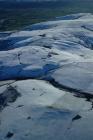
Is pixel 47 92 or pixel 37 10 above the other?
pixel 47 92

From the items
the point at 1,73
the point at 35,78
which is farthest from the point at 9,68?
the point at 35,78

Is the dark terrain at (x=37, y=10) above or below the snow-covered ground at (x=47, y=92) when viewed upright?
below

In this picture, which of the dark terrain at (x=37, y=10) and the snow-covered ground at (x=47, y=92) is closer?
the snow-covered ground at (x=47, y=92)

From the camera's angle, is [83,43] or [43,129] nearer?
[43,129]

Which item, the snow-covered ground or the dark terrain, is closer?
the snow-covered ground

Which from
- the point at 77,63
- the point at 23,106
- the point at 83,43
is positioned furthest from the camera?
the point at 83,43

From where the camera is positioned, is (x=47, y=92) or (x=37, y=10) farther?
(x=37, y=10)

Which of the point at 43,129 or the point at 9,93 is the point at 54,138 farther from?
the point at 9,93

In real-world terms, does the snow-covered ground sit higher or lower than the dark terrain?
higher
